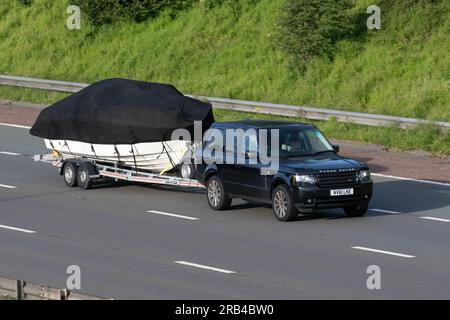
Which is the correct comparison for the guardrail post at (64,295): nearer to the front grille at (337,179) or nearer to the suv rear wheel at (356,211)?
the front grille at (337,179)

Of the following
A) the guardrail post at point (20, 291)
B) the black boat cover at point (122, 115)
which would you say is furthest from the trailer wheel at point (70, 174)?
the guardrail post at point (20, 291)

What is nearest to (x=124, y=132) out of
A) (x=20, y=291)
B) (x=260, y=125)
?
(x=260, y=125)

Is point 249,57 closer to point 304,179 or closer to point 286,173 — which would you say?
point 286,173

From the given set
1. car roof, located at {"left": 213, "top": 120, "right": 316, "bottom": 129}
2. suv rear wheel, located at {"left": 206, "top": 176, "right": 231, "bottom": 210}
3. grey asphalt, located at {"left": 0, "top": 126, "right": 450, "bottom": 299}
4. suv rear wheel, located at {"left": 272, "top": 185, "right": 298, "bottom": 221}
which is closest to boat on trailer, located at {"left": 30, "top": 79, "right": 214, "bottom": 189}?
grey asphalt, located at {"left": 0, "top": 126, "right": 450, "bottom": 299}

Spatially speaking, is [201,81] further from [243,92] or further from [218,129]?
[218,129]

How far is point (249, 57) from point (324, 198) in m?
17.6

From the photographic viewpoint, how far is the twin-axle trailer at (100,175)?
76.6 ft

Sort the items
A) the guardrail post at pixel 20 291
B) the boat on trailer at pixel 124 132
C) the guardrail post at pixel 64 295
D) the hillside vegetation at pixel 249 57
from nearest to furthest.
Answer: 1. the guardrail post at pixel 64 295
2. the guardrail post at pixel 20 291
3. the boat on trailer at pixel 124 132
4. the hillside vegetation at pixel 249 57

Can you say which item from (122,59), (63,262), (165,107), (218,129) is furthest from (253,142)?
(122,59)

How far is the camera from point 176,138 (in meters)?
23.4

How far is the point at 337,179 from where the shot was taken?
20.7 meters

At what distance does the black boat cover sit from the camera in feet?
77.6

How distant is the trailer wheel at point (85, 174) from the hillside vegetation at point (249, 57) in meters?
8.52

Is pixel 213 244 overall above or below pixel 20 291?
below
